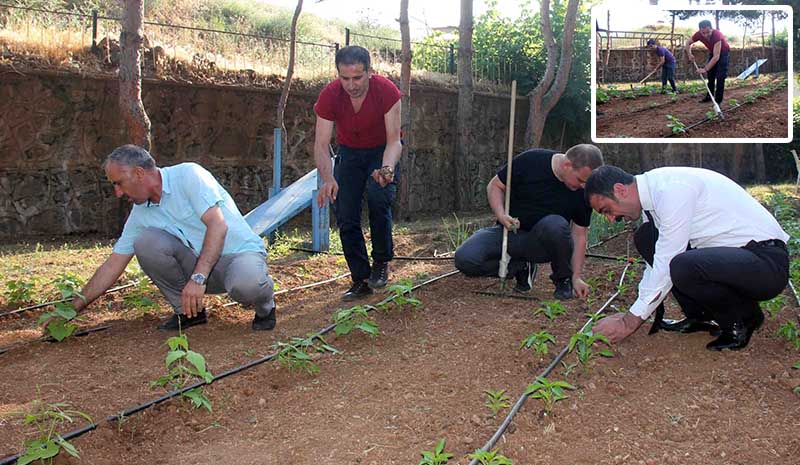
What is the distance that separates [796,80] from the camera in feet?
56.2

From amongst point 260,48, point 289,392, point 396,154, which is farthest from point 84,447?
point 260,48

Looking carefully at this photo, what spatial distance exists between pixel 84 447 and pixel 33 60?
6.99 metres

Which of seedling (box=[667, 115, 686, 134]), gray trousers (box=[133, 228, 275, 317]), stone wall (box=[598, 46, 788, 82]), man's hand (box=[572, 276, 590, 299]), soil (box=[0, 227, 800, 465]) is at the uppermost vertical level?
stone wall (box=[598, 46, 788, 82])

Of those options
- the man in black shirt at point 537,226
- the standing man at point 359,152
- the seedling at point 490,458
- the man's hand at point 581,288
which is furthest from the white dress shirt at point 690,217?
the standing man at point 359,152

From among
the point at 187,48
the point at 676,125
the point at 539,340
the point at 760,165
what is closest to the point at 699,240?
the point at 539,340

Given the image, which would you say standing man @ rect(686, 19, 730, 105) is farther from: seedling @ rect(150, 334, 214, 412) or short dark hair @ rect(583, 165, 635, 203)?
seedling @ rect(150, 334, 214, 412)

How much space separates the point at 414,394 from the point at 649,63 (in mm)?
7683

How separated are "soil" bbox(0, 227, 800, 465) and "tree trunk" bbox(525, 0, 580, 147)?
7.75m

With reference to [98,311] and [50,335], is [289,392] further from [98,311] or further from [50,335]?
[98,311]

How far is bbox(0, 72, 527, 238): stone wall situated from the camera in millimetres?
8477

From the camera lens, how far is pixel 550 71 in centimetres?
1184

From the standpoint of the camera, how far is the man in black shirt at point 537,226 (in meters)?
4.48

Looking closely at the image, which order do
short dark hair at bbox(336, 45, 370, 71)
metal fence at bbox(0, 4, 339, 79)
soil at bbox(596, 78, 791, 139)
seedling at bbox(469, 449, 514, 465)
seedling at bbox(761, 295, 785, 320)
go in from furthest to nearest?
metal fence at bbox(0, 4, 339, 79), soil at bbox(596, 78, 791, 139), short dark hair at bbox(336, 45, 370, 71), seedling at bbox(761, 295, 785, 320), seedling at bbox(469, 449, 514, 465)

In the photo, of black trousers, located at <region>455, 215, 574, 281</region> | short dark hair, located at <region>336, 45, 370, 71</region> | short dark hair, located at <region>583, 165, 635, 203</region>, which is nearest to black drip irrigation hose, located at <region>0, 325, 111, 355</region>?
short dark hair, located at <region>336, 45, 370, 71</region>
